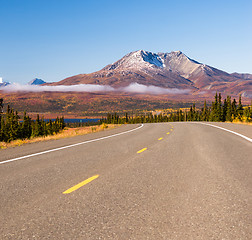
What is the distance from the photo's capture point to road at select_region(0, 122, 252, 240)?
311cm

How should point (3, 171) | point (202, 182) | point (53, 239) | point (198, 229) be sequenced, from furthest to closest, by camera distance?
1. point (3, 171)
2. point (202, 182)
3. point (198, 229)
4. point (53, 239)

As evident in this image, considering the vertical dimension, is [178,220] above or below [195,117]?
above

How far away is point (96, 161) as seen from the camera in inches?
298

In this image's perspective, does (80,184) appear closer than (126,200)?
No

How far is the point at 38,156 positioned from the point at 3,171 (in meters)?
2.19

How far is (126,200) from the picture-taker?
13.7 ft

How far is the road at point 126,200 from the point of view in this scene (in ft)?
10.2

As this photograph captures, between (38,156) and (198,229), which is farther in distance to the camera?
(38,156)

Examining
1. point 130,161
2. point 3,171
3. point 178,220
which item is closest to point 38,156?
point 3,171

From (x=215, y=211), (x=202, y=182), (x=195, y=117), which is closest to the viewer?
(x=215, y=211)

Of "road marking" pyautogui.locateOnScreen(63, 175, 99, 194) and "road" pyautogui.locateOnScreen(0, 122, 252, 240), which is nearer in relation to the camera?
"road" pyautogui.locateOnScreen(0, 122, 252, 240)

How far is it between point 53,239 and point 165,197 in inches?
81.1

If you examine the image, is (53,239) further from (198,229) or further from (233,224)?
(233,224)

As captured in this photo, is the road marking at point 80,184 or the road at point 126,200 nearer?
the road at point 126,200
